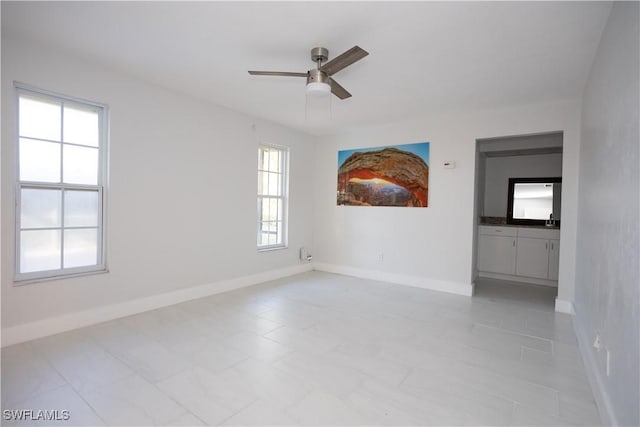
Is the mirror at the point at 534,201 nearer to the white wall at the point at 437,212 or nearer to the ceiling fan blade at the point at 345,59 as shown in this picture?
the white wall at the point at 437,212

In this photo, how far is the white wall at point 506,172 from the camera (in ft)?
18.0

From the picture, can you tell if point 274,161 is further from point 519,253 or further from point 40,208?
point 519,253

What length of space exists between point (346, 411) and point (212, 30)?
280cm

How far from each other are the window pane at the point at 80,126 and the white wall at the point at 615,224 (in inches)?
161

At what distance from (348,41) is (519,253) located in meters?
4.60

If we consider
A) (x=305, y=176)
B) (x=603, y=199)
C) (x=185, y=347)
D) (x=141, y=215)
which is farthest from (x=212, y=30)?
(x=305, y=176)

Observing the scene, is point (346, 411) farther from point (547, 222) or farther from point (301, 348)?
point (547, 222)

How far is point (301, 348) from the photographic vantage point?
2.68 meters

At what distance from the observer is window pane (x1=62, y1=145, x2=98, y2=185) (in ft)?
9.81

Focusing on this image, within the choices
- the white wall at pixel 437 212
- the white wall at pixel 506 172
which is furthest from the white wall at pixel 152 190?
the white wall at pixel 506 172

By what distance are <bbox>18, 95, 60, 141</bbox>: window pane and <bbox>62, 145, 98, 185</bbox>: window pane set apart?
162mm

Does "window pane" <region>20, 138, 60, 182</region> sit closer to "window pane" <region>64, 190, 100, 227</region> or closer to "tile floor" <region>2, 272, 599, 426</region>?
"window pane" <region>64, 190, 100, 227</region>

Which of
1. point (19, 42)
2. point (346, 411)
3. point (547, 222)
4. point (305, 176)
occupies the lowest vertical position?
point (346, 411)

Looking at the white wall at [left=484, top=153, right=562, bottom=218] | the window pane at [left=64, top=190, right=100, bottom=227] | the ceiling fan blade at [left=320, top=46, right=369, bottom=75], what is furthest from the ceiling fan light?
the white wall at [left=484, top=153, right=562, bottom=218]
